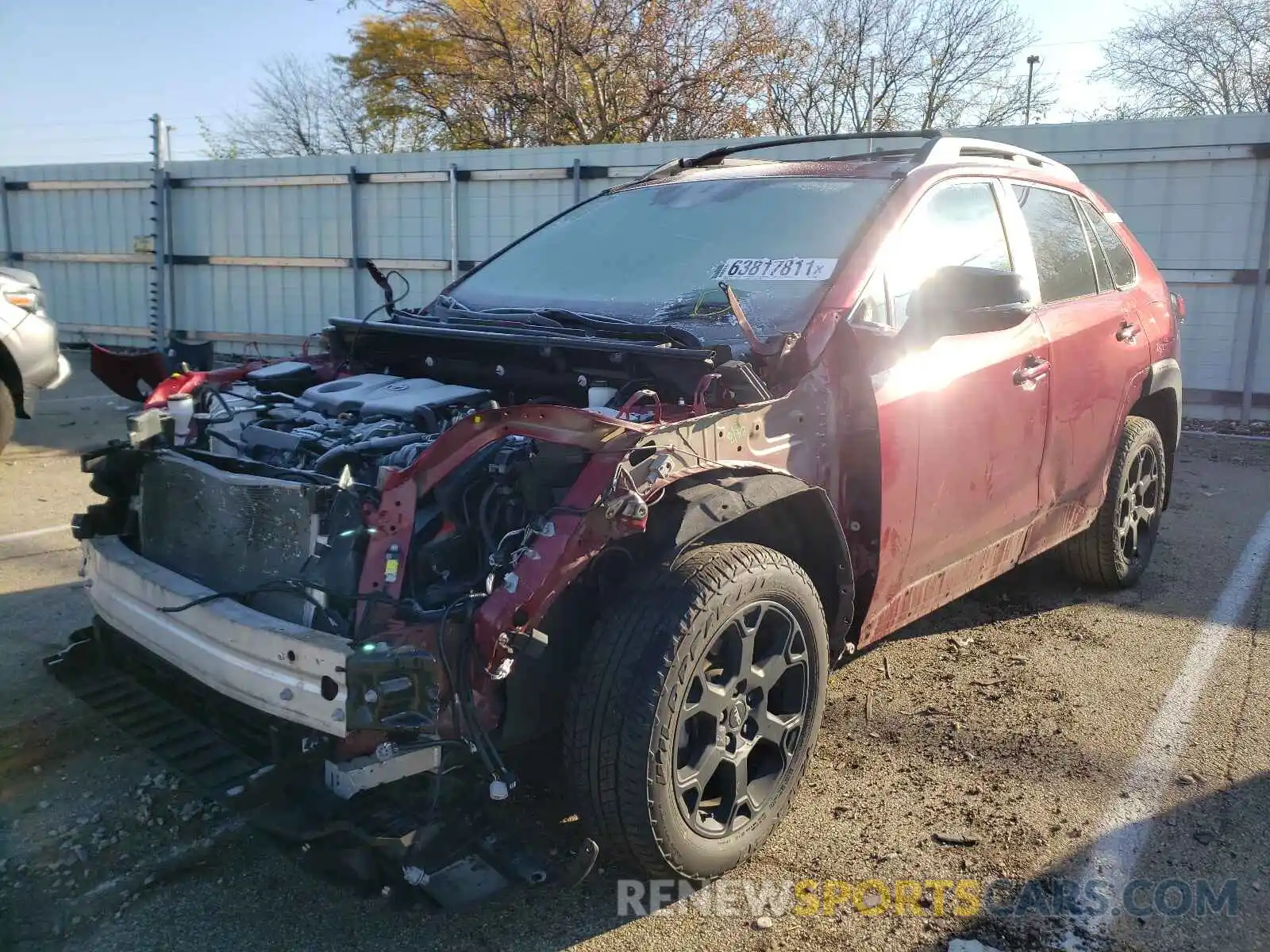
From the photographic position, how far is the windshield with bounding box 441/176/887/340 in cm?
332

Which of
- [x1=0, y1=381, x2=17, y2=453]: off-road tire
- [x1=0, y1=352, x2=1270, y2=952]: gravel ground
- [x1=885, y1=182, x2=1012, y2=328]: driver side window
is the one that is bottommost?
[x1=0, y1=352, x2=1270, y2=952]: gravel ground

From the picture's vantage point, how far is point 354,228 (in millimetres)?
12781

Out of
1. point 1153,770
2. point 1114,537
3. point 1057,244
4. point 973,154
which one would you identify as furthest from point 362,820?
point 1114,537

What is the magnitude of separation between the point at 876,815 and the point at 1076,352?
6.87 ft

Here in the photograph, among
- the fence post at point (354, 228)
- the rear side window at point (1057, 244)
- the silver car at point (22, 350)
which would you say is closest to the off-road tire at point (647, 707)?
the rear side window at point (1057, 244)

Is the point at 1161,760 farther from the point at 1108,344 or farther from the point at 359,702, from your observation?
the point at 359,702

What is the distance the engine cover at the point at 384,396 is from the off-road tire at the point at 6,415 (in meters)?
4.90

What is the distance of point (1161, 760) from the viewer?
11.0ft

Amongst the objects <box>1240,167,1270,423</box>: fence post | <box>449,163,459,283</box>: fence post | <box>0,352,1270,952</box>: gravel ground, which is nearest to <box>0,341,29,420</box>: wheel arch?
<box>0,352,1270,952</box>: gravel ground

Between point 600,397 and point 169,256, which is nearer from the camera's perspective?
point 600,397

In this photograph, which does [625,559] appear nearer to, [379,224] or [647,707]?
[647,707]

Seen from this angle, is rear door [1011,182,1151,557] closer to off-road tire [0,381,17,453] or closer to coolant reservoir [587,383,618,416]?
coolant reservoir [587,383,618,416]

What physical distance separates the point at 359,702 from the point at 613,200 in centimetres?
278

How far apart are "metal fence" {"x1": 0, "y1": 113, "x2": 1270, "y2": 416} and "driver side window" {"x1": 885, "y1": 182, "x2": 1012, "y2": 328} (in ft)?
20.2
